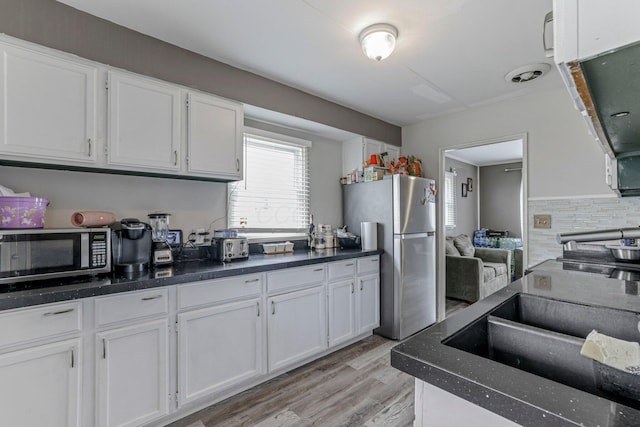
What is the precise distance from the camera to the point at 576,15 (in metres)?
0.41

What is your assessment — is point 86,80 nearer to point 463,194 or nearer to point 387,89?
point 387,89

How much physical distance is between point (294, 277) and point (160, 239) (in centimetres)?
97

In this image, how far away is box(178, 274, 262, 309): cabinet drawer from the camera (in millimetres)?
1757

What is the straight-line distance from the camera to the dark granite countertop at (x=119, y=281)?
131cm

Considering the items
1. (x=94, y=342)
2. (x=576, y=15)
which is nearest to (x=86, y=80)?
(x=94, y=342)

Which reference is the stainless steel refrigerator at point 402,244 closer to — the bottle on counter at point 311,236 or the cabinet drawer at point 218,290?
the bottle on counter at point 311,236

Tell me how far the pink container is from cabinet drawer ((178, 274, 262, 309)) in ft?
2.55

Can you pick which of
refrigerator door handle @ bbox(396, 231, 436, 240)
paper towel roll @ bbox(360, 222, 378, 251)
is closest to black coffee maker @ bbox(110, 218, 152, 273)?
paper towel roll @ bbox(360, 222, 378, 251)

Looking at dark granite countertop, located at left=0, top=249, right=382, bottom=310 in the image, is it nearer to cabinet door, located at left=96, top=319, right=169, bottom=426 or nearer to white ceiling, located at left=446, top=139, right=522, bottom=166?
cabinet door, located at left=96, top=319, right=169, bottom=426

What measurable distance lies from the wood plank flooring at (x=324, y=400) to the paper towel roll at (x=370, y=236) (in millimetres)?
1034

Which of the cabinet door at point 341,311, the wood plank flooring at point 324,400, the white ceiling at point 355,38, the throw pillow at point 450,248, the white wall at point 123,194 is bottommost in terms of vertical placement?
the wood plank flooring at point 324,400

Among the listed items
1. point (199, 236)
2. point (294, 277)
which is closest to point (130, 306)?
point (199, 236)

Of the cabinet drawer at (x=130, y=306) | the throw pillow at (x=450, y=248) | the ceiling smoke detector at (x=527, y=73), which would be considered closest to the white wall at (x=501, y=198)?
the throw pillow at (x=450, y=248)

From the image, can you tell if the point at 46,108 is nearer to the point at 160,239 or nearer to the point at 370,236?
the point at 160,239
